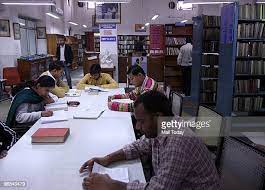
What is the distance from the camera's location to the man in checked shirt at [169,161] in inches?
48.6

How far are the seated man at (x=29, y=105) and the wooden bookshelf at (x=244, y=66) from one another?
10.3 feet

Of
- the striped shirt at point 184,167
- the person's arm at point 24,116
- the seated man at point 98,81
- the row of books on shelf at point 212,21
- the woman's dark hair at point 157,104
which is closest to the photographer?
the striped shirt at point 184,167

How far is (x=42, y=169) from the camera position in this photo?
1.66m

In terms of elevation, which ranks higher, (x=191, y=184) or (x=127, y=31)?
(x=127, y=31)

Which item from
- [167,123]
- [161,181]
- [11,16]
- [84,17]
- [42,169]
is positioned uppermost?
[84,17]

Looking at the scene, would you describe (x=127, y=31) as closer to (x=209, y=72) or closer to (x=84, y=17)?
(x=84, y=17)

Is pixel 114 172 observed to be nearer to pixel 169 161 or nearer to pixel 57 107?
pixel 169 161

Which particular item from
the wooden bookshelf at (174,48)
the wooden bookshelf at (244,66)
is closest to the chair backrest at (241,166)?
the wooden bookshelf at (244,66)

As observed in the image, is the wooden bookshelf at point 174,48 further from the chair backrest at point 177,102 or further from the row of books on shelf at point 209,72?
the chair backrest at point 177,102

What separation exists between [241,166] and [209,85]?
4.93 m

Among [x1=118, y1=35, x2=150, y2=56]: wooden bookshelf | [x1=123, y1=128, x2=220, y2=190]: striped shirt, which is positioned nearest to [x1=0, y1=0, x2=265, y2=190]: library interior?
[x1=123, y1=128, x2=220, y2=190]: striped shirt

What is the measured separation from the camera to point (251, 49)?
508 cm

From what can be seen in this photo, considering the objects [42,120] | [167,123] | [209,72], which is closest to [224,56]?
[209,72]

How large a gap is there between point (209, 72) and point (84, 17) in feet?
39.4
